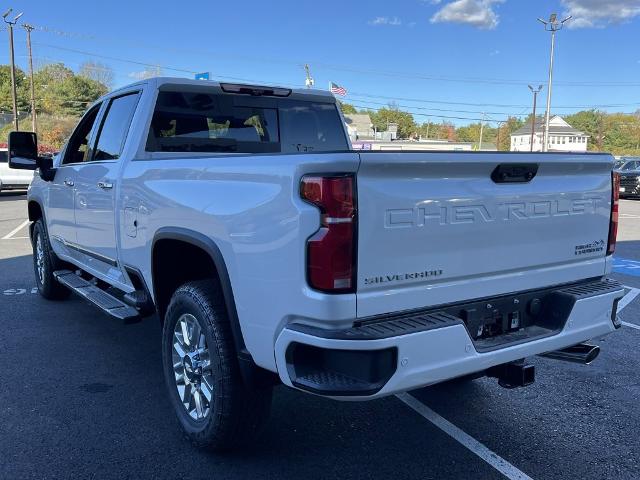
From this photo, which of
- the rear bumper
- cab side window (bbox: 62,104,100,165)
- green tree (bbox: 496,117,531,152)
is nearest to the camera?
the rear bumper

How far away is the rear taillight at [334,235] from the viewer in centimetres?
238

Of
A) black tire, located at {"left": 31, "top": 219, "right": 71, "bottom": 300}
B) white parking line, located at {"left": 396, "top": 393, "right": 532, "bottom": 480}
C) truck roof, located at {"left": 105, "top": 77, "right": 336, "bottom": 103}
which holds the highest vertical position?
truck roof, located at {"left": 105, "top": 77, "right": 336, "bottom": 103}

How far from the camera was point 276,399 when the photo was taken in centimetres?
402

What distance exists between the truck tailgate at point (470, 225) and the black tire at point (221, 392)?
0.87 metres

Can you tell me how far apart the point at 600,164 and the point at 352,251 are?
1.73 meters

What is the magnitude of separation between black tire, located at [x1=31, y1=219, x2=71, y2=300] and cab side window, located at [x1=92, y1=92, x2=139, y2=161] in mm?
1787

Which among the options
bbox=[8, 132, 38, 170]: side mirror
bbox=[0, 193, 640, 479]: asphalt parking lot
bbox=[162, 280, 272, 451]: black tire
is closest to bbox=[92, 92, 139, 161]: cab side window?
bbox=[8, 132, 38, 170]: side mirror

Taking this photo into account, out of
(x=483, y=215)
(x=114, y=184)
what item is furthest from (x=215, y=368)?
(x=114, y=184)

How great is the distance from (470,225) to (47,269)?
517 centimetres

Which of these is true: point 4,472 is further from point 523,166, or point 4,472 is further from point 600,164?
point 600,164

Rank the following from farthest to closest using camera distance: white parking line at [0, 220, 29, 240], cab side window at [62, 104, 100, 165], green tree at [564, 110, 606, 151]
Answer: green tree at [564, 110, 606, 151] < white parking line at [0, 220, 29, 240] < cab side window at [62, 104, 100, 165]

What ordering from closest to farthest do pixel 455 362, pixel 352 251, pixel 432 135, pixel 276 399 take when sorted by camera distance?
1. pixel 352 251
2. pixel 455 362
3. pixel 276 399
4. pixel 432 135

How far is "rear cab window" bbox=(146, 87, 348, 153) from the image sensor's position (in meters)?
4.41

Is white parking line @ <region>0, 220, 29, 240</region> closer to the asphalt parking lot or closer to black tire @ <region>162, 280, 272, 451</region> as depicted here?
the asphalt parking lot
